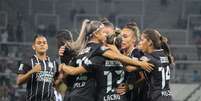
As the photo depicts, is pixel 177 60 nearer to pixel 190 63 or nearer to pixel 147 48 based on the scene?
pixel 190 63

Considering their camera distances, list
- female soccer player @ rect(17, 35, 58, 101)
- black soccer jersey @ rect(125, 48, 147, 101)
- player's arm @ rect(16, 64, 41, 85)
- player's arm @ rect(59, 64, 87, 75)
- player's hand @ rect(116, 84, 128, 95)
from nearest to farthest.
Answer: player's arm @ rect(59, 64, 87, 75) → player's hand @ rect(116, 84, 128, 95) → black soccer jersey @ rect(125, 48, 147, 101) → player's arm @ rect(16, 64, 41, 85) → female soccer player @ rect(17, 35, 58, 101)

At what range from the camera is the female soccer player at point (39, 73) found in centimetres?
897

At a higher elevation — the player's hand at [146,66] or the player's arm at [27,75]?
the player's hand at [146,66]

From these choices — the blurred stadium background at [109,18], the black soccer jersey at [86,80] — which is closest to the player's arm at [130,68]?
the black soccer jersey at [86,80]

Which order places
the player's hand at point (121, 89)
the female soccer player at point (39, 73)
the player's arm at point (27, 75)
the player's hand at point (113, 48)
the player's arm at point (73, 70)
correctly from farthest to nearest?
the female soccer player at point (39, 73) < the player's arm at point (27, 75) < the player's hand at point (121, 89) < the player's arm at point (73, 70) < the player's hand at point (113, 48)

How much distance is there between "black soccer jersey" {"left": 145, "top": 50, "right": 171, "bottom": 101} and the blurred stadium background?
392 inches

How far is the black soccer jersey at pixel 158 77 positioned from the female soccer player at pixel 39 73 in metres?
1.59

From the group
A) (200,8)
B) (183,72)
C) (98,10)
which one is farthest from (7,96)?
(200,8)

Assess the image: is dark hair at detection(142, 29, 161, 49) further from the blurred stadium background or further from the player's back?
the blurred stadium background

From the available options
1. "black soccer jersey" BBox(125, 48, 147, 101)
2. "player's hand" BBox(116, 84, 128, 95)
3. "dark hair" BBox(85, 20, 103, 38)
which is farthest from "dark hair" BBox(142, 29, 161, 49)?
"dark hair" BBox(85, 20, 103, 38)

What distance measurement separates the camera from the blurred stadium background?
63.9 ft

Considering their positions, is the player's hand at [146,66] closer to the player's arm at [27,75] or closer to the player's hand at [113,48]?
the player's hand at [113,48]

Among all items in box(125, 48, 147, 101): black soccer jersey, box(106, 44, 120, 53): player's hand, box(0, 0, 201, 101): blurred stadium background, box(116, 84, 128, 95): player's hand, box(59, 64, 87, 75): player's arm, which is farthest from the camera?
box(0, 0, 201, 101): blurred stadium background

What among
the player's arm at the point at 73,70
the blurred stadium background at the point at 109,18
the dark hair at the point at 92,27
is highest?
the dark hair at the point at 92,27
